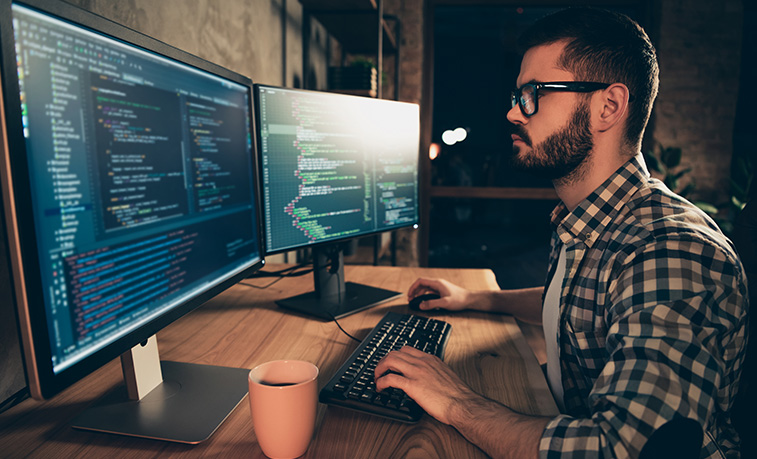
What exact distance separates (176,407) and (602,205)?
2.65 ft

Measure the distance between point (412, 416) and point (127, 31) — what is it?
0.62m

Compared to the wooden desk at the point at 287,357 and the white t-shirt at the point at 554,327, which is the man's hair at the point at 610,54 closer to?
the white t-shirt at the point at 554,327

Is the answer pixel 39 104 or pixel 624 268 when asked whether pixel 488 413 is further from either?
pixel 39 104

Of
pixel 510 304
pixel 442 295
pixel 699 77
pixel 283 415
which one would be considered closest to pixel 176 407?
pixel 283 415

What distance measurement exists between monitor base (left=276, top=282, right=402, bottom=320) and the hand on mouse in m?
0.08

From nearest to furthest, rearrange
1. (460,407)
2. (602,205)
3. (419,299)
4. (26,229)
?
1. (26,229)
2. (460,407)
3. (602,205)
4. (419,299)

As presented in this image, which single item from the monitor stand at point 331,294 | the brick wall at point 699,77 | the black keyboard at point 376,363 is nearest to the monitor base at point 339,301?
the monitor stand at point 331,294

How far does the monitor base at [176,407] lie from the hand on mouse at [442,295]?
0.50 meters

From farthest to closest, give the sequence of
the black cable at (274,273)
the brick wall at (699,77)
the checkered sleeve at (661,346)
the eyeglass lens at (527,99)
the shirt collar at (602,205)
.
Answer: the brick wall at (699,77) → the black cable at (274,273) → the eyeglass lens at (527,99) → the shirt collar at (602,205) → the checkered sleeve at (661,346)

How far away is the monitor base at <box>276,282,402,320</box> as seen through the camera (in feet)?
3.49

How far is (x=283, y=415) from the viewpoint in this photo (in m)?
0.53

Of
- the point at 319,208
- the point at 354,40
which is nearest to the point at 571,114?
the point at 319,208

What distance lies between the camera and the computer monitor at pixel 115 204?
415 mm

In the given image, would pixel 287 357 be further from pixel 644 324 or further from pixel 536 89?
pixel 536 89
